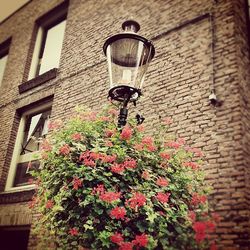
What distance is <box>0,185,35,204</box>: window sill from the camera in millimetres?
7266

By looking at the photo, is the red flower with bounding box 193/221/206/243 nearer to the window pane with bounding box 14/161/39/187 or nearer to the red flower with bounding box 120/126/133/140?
the red flower with bounding box 120/126/133/140

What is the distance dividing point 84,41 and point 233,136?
4.84 metres

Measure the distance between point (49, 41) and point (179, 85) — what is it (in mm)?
5522

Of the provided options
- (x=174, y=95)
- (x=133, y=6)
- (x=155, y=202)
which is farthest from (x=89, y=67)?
(x=155, y=202)

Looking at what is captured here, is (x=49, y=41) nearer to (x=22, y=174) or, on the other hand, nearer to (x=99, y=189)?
(x=22, y=174)

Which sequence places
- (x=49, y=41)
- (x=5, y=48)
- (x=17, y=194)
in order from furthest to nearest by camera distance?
(x=5, y=48), (x=49, y=41), (x=17, y=194)

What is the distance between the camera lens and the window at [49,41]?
9.44m

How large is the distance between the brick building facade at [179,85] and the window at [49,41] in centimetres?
20

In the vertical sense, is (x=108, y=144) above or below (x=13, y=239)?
above

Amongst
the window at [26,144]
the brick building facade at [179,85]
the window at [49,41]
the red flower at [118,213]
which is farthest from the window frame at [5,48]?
the red flower at [118,213]

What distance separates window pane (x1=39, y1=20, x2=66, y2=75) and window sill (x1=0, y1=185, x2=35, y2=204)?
134 inches

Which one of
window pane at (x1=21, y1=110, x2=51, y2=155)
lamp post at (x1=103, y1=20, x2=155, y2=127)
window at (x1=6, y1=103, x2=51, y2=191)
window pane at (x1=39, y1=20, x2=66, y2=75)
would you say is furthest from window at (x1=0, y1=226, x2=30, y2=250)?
lamp post at (x1=103, y1=20, x2=155, y2=127)

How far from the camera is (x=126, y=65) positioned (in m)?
3.86

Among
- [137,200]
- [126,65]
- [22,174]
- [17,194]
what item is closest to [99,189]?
[137,200]
